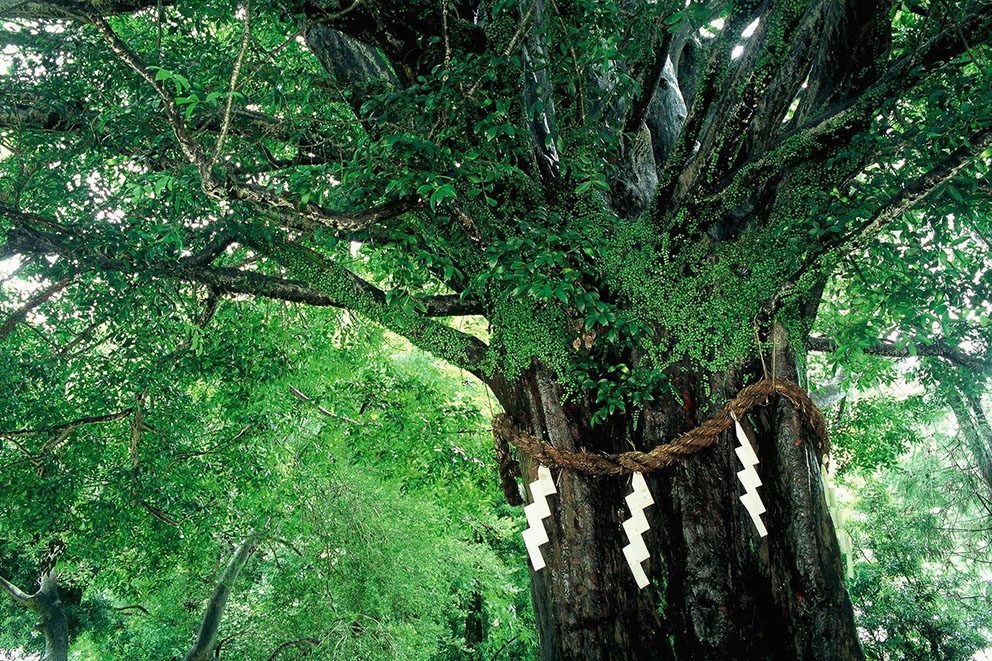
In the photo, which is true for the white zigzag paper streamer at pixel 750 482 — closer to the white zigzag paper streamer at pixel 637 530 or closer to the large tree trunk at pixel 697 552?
the large tree trunk at pixel 697 552

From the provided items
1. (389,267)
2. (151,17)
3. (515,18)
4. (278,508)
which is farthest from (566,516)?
(278,508)

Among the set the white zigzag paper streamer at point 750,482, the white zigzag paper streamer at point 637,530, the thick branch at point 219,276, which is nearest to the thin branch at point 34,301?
the thick branch at point 219,276

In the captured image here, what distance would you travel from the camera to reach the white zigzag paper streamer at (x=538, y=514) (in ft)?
9.25

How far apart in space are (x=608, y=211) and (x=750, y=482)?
1.31 metres

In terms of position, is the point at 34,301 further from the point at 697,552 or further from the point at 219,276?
→ the point at 697,552

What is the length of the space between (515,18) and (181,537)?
4186 millimetres

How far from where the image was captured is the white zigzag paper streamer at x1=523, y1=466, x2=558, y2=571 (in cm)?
282

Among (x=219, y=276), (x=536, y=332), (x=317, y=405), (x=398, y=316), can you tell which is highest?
(x=317, y=405)

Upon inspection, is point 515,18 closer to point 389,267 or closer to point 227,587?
point 389,267

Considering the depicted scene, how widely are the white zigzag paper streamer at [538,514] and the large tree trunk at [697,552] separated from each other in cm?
6

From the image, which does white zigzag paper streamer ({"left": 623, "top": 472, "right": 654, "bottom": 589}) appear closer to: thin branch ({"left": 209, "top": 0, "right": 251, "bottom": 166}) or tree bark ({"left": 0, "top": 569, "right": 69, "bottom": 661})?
thin branch ({"left": 209, "top": 0, "right": 251, "bottom": 166})

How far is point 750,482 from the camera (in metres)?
2.63

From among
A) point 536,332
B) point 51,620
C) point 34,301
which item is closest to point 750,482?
point 536,332

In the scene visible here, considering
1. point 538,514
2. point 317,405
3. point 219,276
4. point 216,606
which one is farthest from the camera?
point 216,606
